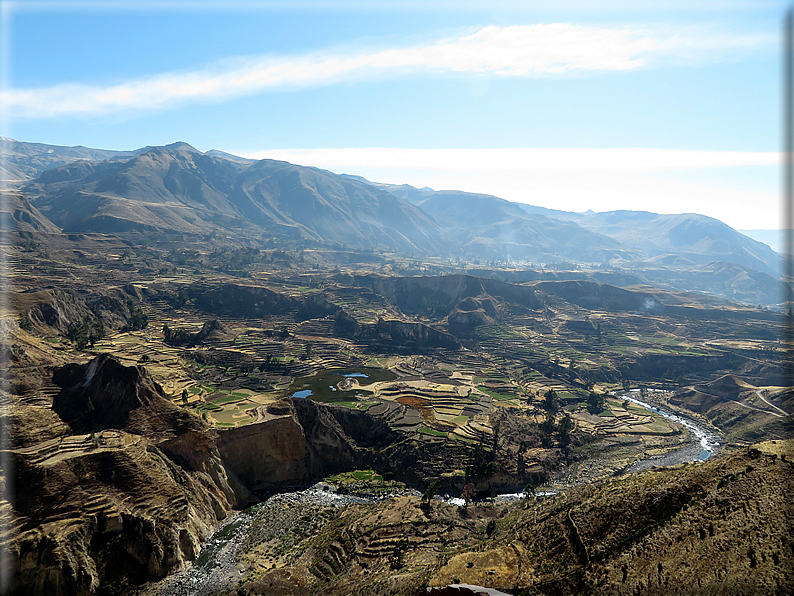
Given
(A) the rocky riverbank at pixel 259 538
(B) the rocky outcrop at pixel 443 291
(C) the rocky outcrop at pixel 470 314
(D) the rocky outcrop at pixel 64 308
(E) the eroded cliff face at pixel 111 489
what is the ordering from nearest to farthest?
(E) the eroded cliff face at pixel 111 489
(A) the rocky riverbank at pixel 259 538
(D) the rocky outcrop at pixel 64 308
(C) the rocky outcrop at pixel 470 314
(B) the rocky outcrop at pixel 443 291

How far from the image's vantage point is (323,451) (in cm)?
6481

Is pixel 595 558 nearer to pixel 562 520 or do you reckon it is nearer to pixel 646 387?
pixel 562 520

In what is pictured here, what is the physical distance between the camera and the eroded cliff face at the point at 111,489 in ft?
119

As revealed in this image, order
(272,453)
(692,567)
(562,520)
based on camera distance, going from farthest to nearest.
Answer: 1. (272,453)
2. (562,520)
3. (692,567)

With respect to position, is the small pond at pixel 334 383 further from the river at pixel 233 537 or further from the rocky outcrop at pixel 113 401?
the rocky outcrop at pixel 113 401

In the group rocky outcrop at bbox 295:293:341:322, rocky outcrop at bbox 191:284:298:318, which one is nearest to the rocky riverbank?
rocky outcrop at bbox 295:293:341:322

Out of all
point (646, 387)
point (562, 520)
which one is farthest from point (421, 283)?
point (562, 520)

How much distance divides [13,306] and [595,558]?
353 ft

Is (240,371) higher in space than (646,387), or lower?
higher

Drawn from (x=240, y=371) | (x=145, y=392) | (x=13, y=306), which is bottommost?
(x=240, y=371)

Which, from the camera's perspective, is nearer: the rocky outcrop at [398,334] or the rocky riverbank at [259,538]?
the rocky riverbank at [259,538]

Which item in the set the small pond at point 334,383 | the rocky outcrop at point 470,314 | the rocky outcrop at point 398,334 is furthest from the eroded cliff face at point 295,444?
the rocky outcrop at point 470,314

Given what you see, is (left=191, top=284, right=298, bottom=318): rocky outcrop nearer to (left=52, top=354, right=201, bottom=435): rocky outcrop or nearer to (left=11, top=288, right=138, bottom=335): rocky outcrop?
(left=11, top=288, right=138, bottom=335): rocky outcrop

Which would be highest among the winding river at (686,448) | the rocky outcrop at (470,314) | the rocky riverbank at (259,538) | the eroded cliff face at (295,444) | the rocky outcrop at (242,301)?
the rocky outcrop at (242,301)
